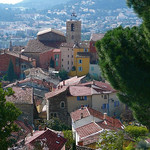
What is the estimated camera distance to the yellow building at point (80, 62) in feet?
163

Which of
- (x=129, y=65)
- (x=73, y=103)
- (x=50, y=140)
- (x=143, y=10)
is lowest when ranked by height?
(x=73, y=103)

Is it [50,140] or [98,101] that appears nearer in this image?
[50,140]

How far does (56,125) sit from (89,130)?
699cm

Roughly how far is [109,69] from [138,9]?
1859 millimetres

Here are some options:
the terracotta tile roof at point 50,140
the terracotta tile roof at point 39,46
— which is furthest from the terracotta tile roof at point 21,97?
the terracotta tile roof at point 39,46

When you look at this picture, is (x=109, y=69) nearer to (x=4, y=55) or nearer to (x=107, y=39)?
(x=107, y=39)

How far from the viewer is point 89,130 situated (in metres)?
23.0

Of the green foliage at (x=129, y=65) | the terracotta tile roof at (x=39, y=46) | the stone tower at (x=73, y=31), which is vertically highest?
the green foliage at (x=129, y=65)

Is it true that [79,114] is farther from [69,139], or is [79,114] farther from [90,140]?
[90,140]

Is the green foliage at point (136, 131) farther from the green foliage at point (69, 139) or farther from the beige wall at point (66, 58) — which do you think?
the beige wall at point (66, 58)

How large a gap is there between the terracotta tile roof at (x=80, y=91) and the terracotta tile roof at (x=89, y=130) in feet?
29.9

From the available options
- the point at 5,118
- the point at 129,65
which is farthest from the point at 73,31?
the point at 129,65

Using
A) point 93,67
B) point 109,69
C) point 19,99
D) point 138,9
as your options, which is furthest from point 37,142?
point 93,67

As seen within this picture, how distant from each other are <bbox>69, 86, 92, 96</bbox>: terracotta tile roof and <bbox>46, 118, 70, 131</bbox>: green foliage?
3.37 meters
